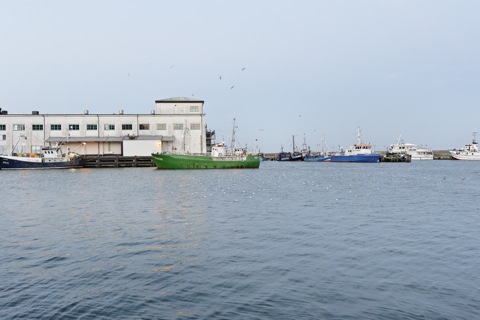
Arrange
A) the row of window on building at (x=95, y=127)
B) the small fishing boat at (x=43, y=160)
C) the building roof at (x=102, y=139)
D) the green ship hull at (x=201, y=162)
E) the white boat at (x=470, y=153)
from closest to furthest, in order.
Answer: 1. the green ship hull at (x=201, y=162)
2. the small fishing boat at (x=43, y=160)
3. the building roof at (x=102, y=139)
4. the row of window on building at (x=95, y=127)
5. the white boat at (x=470, y=153)

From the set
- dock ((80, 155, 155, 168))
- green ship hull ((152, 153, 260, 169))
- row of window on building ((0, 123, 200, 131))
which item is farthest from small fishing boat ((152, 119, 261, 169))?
dock ((80, 155, 155, 168))

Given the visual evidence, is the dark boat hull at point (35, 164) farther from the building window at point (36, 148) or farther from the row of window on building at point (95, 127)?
the row of window on building at point (95, 127)

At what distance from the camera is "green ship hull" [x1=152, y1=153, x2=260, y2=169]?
7194cm

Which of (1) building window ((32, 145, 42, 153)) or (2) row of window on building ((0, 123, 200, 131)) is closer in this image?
(2) row of window on building ((0, 123, 200, 131))

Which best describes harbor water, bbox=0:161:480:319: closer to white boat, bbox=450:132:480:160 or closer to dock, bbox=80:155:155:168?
dock, bbox=80:155:155:168

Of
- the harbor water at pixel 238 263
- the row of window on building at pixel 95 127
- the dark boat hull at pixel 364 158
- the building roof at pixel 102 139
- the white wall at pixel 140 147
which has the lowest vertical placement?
the harbor water at pixel 238 263

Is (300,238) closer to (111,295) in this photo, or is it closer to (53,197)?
(111,295)

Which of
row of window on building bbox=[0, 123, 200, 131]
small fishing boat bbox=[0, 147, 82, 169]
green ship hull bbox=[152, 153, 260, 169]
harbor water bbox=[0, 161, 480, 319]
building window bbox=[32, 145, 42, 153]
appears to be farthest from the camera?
building window bbox=[32, 145, 42, 153]

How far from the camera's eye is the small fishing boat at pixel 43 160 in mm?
73938

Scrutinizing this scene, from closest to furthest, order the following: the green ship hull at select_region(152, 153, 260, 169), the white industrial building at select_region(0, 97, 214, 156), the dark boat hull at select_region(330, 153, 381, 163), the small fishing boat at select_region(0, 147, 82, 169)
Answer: the green ship hull at select_region(152, 153, 260, 169) < the small fishing boat at select_region(0, 147, 82, 169) < the white industrial building at select_region(0, 97, 214, 156) < the dark boat hull at select_region(330, 153, 381, 163)

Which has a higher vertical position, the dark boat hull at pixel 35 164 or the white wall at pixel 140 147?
the white wall at pixel 140 147

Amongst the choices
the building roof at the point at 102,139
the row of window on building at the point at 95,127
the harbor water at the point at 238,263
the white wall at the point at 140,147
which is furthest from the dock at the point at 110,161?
the harbor water at the point at 238,263

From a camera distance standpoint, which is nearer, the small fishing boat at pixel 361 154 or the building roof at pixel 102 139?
the building roof at pixel 102 139

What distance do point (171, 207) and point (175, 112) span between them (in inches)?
2566
